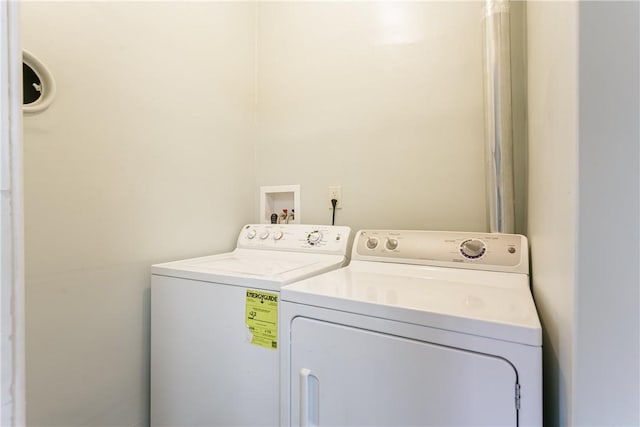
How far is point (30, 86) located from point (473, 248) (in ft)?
5.37

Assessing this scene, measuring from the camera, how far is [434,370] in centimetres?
67

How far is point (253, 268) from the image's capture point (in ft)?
3.88

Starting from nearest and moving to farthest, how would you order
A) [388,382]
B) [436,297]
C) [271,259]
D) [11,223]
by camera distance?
1. [11,223]
2. [388,382]
3. [436,297]
4. [271,259]

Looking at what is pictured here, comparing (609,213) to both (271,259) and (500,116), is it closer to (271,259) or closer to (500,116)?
(500,116)

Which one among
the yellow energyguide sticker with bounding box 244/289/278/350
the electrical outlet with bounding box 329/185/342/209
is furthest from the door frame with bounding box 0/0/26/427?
the electrical outlet with bounding box 329/185/342/209

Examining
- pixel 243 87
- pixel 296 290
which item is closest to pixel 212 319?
pixel 296 290

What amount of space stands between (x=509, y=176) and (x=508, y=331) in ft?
2.61

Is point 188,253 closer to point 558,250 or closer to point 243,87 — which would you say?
point 243,87

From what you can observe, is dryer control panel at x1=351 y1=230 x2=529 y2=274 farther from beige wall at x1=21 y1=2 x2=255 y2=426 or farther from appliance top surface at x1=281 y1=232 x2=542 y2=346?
beige wall at x1=21 y1=2 x2=255 y2=426

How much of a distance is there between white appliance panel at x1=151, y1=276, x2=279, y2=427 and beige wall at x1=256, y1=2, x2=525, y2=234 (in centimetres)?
82

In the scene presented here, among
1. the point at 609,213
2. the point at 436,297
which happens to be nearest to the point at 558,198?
the point at 609,213

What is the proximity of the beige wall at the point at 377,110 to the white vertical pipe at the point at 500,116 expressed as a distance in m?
0.13

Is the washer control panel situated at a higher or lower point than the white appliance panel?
higher

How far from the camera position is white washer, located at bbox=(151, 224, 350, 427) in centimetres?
93
